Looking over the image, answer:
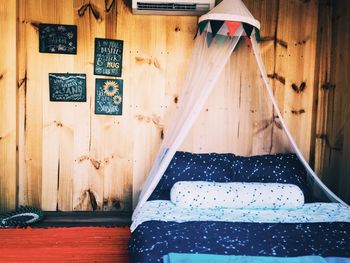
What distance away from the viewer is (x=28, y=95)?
318 centimetres

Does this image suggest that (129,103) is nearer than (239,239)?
No

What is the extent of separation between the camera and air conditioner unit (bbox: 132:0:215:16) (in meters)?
2.96

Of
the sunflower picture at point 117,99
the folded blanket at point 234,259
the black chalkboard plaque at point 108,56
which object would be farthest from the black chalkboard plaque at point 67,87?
the folded blanket at point 234,259

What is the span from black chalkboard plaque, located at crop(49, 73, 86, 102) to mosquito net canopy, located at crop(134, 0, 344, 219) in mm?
939

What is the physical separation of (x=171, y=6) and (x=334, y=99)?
5.45 ft

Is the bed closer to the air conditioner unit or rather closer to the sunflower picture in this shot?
the sunflower picture

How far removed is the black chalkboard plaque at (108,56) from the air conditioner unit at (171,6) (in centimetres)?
36

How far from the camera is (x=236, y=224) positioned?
82.4 inches

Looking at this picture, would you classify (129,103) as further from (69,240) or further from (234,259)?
(234,259)

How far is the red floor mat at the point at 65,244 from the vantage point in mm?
2266

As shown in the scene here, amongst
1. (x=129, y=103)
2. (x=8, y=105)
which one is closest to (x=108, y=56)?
(x=129, y=103)

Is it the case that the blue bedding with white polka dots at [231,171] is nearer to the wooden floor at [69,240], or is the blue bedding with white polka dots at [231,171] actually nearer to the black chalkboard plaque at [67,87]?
the wooden floor at [69,240]

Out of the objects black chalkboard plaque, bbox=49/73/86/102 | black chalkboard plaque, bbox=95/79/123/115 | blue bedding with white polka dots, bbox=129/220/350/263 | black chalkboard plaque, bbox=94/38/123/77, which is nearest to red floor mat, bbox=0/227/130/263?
blue bedding with white polka dots, bbox=129/220/350/263

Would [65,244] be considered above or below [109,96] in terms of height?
below
